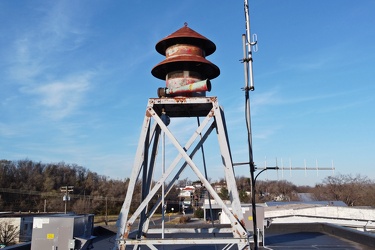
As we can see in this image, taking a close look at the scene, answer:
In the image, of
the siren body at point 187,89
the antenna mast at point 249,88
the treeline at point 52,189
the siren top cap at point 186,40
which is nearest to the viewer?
the antenna mast at point 249,88

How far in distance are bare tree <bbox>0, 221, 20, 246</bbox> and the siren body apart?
27.8 metres

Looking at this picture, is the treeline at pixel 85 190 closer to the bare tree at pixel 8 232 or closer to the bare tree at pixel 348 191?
the bare tree at pixel 348 191

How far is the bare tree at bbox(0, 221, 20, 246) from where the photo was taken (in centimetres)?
3002

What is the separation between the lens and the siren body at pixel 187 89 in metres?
8.02

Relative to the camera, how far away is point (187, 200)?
83.8 m

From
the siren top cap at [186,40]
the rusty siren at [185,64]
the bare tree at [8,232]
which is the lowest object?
the bare tree at [8,232]

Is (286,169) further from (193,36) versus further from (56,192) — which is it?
(56,192)

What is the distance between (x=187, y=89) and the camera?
323 inches

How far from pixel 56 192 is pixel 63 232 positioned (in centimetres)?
8411

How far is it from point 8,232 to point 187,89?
30709 millimetres

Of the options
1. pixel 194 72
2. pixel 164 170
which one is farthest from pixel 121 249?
pixel 194 72

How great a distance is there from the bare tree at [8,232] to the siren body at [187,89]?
27836 mm

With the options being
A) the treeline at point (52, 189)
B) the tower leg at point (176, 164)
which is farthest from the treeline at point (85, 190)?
the tower leg at point (176, 164)

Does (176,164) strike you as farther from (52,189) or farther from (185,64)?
(52,189)
